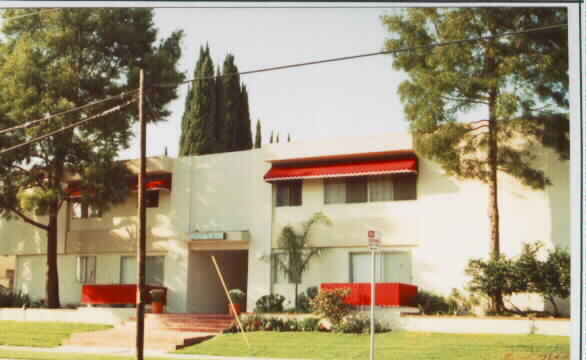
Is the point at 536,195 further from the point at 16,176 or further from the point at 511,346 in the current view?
the point at 16,176

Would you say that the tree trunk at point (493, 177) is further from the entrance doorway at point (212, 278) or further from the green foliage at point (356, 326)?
the entrance doorway at point (212, 278)

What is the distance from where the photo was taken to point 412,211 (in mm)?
21422

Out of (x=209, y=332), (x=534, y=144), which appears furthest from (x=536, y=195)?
(x=209, y=332)

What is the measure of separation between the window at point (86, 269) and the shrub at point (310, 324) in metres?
9.67

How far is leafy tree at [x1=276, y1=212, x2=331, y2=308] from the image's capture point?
22.4 meters

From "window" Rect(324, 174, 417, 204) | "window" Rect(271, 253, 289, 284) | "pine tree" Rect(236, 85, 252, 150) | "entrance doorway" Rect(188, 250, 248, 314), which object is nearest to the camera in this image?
"window" Rect(324, 174, 417, 204)

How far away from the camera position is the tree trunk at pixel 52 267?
2519cm

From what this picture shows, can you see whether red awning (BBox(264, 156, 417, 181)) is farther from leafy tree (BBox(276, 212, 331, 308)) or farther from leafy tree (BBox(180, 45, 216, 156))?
leafy tree (BBox(180, 45, 216, 156))

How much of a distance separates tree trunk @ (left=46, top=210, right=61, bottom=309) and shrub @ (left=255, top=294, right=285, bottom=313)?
7535 millimetres

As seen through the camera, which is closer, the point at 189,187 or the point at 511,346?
the point at 511,346

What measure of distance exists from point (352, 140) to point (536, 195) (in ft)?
17.5

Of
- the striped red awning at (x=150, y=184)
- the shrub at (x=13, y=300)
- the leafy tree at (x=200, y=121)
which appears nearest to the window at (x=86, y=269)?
the shrub at (x=13, y=300)

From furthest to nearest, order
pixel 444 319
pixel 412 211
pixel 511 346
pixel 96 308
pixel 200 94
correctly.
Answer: pixel 200 94 → pixel 96 308 → pixel 412 211 → pixel 444 319 → pixel 511 346

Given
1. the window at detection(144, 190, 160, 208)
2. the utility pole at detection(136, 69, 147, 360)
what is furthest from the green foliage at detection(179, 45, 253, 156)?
the utility pole at detection(136, 69, 147, 360)
